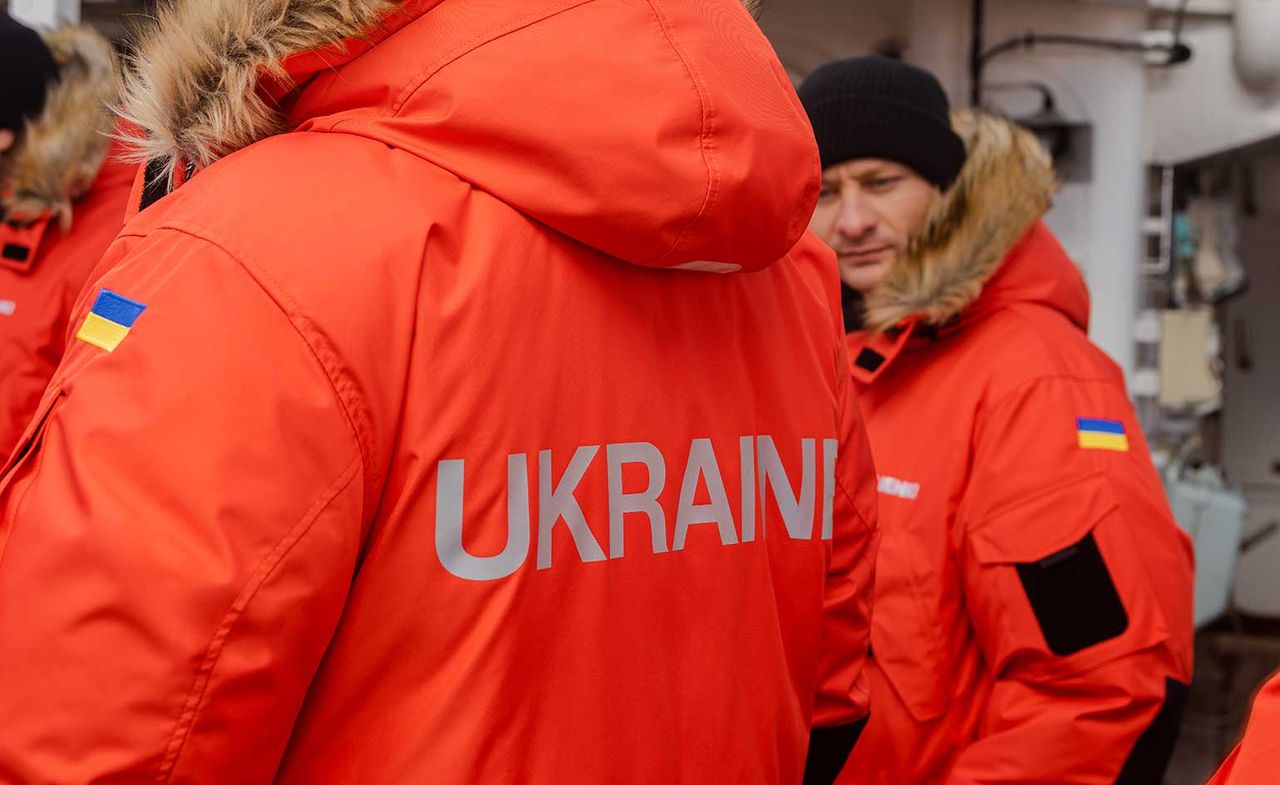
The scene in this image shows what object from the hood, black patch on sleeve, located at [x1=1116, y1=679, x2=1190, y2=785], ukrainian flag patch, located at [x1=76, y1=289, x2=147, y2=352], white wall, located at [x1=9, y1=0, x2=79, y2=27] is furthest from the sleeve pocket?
white wall, located at [x1=9, y1=0, x2=79, y2=27]

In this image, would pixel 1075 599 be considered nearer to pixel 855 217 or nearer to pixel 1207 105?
pixel 855 217

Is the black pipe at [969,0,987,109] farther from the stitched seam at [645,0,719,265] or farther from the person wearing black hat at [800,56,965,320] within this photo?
the stitched seam at [645,0,719,265]

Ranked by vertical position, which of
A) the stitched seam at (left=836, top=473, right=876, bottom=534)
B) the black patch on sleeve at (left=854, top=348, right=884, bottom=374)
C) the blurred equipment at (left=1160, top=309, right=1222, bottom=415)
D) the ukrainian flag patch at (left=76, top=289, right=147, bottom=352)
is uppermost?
the ukrainian flag patch at (left=76, top=289, right=147, bottom=352)

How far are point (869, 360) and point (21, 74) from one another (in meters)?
1.93

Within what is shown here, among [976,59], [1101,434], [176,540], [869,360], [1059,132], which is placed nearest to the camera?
[176,540]

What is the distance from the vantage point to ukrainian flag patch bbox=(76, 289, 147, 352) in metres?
1.03

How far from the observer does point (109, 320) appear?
105cm

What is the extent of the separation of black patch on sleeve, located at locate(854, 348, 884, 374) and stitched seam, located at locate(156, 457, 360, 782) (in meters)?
1.57

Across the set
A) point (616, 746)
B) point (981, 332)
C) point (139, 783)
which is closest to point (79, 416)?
point (139, 783)

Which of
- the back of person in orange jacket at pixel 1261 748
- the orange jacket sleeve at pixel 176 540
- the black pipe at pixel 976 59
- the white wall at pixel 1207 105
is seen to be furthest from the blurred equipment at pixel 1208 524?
the orange jacket sleeve at pixel 176 540

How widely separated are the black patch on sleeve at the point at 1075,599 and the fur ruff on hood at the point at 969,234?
0.49 meters

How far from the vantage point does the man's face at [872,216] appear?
104 inches

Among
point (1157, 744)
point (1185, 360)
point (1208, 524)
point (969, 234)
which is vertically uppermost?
point (969, 234)

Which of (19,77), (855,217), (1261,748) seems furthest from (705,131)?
(19,77)
